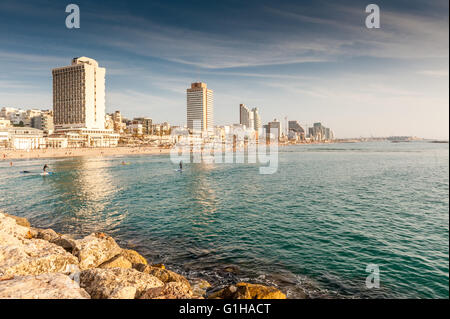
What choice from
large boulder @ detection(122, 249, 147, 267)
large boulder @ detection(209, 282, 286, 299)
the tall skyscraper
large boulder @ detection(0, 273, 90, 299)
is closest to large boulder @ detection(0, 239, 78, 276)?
large boulder @ detection(0, 273, 90, 299)

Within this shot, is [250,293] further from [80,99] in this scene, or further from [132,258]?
[80,99]

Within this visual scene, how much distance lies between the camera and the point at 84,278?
28.1 feet

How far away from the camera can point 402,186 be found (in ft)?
123

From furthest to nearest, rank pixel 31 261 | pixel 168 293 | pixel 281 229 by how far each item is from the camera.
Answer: pixel 281 229 → pixel 31 261 → pixel 168 293

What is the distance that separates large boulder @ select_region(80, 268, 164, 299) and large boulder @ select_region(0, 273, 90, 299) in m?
0.43

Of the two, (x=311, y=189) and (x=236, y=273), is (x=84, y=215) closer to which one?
(x=236, y=273)

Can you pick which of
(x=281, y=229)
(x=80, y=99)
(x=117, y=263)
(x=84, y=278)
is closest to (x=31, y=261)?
(x=84, y=278)

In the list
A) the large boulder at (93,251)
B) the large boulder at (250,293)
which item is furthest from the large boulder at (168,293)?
the large boulder at (93,251)

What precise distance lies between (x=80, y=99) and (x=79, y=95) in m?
3.51

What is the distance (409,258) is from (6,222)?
22.9 metres

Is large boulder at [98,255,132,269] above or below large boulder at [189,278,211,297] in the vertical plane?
above

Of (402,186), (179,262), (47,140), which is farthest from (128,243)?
(47,140)

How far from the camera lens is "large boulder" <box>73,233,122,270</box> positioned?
1102 centimetres

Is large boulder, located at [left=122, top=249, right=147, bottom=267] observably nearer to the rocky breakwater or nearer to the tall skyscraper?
the rocky breakwater
